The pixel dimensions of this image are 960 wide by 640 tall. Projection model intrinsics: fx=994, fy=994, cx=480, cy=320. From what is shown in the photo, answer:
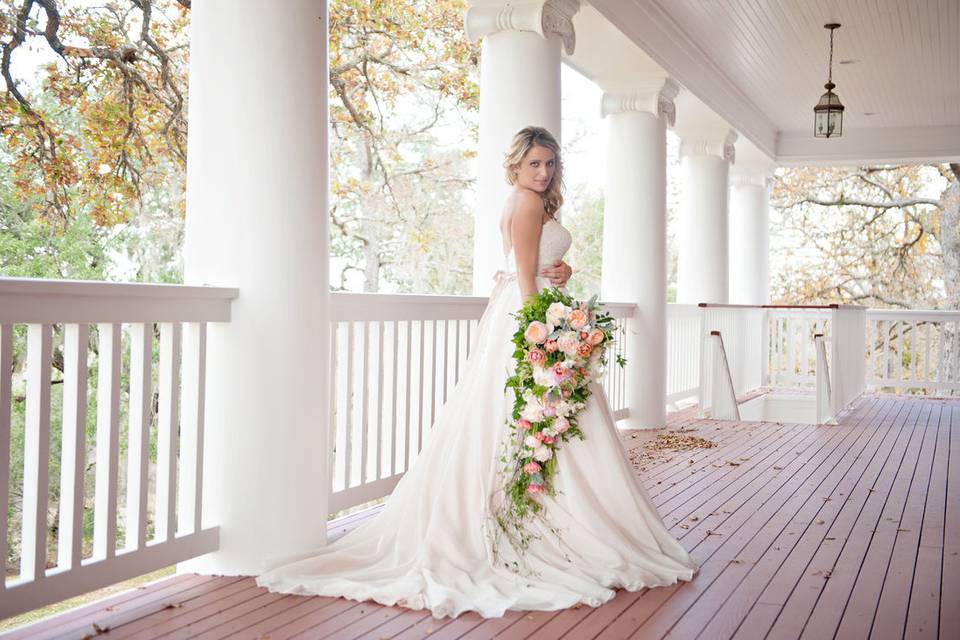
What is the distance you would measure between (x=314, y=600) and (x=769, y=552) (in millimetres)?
2113

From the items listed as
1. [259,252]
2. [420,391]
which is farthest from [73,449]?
[420,391]

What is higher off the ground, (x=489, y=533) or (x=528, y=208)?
(x=528, y=208)

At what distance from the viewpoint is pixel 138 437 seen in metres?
3.48

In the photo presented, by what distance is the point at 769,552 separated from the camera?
4.49m

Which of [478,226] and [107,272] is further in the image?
[107,272]

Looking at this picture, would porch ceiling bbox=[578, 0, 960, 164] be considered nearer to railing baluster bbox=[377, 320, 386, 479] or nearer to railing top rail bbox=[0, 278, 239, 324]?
railing baluster bbox=[377, 320, 386, 479]

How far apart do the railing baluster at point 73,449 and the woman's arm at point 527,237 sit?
181cm

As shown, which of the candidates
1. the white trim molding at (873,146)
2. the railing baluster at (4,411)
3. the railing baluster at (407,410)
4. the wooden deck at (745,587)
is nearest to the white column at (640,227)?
the wooden deck at (745,587)

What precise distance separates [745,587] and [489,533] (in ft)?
3.36


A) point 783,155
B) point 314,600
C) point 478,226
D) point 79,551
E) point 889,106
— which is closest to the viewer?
point 79,551

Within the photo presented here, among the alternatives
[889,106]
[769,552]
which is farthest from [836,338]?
[769,552]

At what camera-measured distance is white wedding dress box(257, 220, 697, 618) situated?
364 cm

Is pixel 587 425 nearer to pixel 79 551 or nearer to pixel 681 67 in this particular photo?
pixel 79 551

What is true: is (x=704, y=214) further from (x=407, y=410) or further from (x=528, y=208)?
(x=528, y=208)
